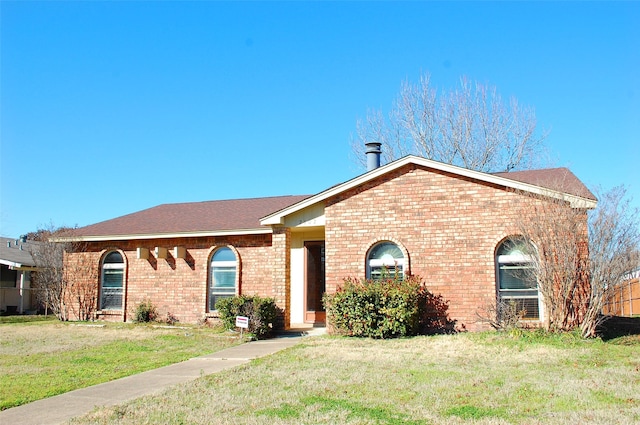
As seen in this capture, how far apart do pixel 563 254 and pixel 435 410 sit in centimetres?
697

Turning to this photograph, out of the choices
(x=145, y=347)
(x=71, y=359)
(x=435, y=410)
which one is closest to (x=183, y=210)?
(x=145, y=347)

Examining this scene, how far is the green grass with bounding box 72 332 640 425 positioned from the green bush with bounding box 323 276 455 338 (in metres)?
1.52

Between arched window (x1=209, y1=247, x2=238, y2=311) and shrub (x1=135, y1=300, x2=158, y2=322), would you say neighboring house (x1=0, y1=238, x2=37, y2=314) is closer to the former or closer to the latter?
shrub (x1=135, y1=300, x2=158, y2=322)

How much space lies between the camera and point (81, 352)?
12.7m

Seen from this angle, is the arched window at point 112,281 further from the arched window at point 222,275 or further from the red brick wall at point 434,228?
the red brick wall at point 434,228

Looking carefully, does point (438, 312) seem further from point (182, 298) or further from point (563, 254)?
point (182, 298)

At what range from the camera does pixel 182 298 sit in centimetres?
1802

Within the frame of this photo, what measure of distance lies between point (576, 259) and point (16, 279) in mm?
26154

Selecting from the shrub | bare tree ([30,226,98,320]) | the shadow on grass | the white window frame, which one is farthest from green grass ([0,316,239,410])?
the shadow on grass

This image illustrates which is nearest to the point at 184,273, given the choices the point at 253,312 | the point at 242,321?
the point at 253,312

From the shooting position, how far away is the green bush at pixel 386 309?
518 inches

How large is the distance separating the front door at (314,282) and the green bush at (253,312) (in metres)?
2.33

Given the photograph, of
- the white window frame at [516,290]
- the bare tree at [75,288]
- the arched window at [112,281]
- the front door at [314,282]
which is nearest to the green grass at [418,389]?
the white window frame at [516,290]

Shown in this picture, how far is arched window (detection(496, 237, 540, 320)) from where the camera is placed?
44.6 feet
